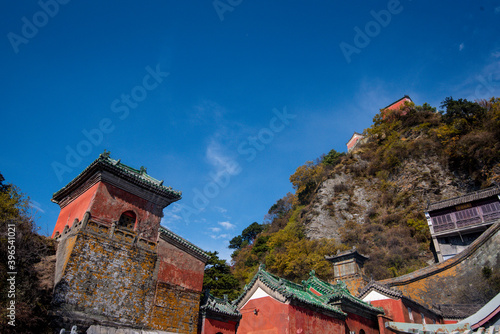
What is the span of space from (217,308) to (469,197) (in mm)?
25024

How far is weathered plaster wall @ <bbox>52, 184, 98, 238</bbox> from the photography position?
14.3 meters

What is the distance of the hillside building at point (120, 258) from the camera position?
12.0 meters

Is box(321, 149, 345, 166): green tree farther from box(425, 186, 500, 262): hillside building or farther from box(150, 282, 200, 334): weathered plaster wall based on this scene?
box(150, 282, 200, 334): weathered plaster wall

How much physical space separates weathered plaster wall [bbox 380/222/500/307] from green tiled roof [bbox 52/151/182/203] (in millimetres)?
17855

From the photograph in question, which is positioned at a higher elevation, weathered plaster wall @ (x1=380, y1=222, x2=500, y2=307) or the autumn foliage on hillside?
the autumn foliage on hillside

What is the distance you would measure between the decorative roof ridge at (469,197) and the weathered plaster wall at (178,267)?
81.2 feet

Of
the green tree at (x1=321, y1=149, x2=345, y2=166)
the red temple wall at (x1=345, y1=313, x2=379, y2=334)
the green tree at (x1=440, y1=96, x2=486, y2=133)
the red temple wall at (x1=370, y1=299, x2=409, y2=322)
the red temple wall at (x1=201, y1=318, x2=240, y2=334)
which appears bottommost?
the red temple wall at (x1=201, y1=318, x2=240, y2=334)

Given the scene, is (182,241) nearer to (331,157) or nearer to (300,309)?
(300,309)

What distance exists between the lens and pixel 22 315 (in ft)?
33.1

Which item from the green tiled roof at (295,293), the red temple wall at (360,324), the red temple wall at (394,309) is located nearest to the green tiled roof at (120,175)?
the green tiled roof at (295,293)

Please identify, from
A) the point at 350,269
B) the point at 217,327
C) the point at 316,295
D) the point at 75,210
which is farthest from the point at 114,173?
the point at 350,269

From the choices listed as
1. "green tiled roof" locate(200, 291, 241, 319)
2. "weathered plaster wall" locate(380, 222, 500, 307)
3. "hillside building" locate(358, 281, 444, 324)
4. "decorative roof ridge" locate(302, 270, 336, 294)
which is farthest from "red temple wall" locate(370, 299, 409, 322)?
"green tiled roof" locate(200, 291, 241, 319)

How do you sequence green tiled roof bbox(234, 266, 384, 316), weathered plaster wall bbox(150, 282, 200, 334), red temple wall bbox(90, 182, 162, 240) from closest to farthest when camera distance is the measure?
weathered plaster wall bbox(150, 282, 200, 334) → red temple wall bbox(90, 182, 162, 240) → green tiled roof bbox(234, 266, 384, 316)

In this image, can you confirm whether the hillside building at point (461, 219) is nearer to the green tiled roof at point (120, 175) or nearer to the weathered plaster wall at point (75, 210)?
the green tiled roof at point (120, 175)
